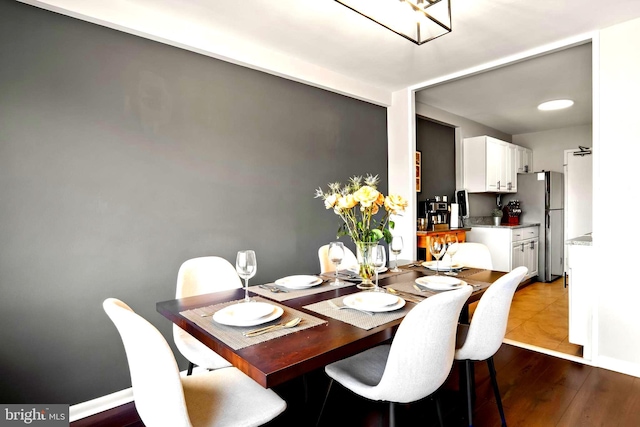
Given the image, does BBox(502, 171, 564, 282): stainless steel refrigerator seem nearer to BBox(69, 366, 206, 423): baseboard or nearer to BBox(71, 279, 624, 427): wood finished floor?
BBox(71, 279, 624, 427): wood finished floor

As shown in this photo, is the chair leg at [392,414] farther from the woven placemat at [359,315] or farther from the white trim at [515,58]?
the white trim at [515,58]

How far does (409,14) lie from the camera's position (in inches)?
86.4

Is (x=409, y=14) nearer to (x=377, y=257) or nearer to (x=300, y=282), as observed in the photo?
(x=377, y=257)

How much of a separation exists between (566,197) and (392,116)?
350 cm

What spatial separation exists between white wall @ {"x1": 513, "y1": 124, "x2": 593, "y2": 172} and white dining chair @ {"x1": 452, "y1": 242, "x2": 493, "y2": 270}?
429 centimetres

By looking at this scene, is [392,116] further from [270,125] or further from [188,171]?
[188,171]

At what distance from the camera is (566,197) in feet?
18.0

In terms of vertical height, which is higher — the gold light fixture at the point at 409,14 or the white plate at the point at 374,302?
the gold light fixture at the point at 409,14

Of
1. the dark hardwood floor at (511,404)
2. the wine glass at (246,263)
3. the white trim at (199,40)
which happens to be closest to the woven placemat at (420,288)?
the dark hardwood floor at (511,404)

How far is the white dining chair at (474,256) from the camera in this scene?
2488mm

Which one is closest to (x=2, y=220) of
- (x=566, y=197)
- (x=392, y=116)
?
(x=392, y=116)

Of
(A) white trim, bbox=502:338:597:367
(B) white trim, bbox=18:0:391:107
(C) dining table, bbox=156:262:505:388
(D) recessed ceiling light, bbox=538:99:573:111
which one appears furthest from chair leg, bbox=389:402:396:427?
(D) recessed ceiling light, bbox=538:99:573:111

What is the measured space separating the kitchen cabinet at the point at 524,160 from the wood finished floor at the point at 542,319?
1898 mm

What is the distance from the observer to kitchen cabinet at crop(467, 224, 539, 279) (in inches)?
180
